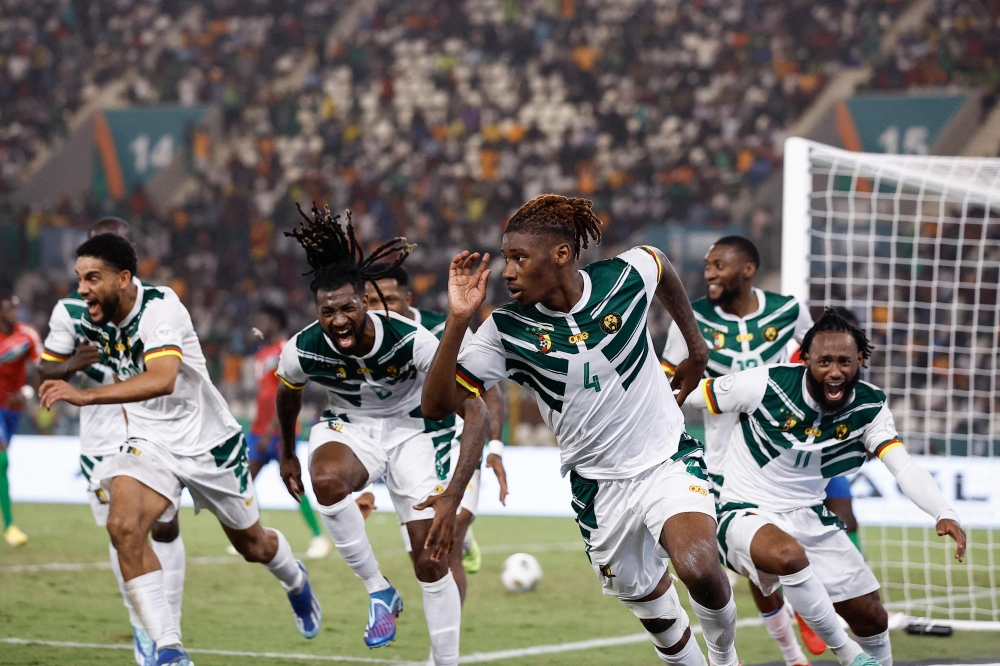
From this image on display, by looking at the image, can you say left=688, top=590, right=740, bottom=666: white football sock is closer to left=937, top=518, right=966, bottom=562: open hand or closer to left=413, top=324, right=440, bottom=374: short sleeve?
left=937, top=518, right=966, bottom=562: open hand

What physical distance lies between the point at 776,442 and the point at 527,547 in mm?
6442

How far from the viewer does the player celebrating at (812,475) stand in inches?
229

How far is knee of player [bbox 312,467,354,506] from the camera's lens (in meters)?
6.38

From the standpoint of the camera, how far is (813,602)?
573 cm

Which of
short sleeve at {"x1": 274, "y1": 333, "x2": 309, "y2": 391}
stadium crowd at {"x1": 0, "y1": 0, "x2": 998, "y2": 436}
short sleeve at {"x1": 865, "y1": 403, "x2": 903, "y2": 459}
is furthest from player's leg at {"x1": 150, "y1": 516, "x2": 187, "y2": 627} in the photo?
stadium crowd at {"x1": 0, "y1": 0, "x2": 998, "y2": 436}

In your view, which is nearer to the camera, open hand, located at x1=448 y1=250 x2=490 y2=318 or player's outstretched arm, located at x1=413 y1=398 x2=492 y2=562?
open hand, located at x1=448 y1=250 x2=490 y2=318

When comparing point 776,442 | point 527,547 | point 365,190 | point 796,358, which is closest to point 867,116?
point 365,190

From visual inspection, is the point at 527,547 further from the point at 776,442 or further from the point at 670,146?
the point at 670,146

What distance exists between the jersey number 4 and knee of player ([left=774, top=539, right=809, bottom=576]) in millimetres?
1333

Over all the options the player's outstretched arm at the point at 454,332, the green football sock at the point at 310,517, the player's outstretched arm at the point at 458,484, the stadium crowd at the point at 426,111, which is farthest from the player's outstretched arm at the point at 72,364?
the stadium crowd at the point at 426,111

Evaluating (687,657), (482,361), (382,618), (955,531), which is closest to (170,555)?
(382,618)

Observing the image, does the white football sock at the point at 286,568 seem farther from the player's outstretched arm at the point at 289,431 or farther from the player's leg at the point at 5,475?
the player's leg at the point at 5,475

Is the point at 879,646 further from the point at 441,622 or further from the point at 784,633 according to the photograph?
the point at 441,622

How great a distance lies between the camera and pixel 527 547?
12344mm
